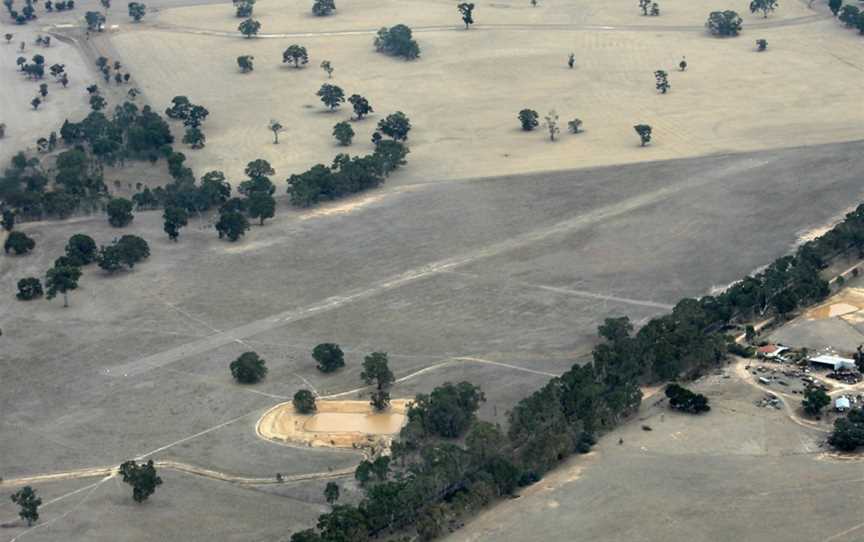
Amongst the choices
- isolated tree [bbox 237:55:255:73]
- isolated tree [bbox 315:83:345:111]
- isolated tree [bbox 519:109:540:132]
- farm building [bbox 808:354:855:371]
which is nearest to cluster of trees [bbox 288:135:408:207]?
isolated tree [bbox 519:109:540:132]

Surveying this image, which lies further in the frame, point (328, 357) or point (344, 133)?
point (344, 133)

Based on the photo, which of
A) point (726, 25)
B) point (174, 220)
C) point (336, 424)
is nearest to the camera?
point (336, 424)

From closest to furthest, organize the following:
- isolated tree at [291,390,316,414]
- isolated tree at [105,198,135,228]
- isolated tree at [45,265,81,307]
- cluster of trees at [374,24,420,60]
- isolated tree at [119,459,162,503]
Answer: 1. isolated tree at [119,459,162,503]
2. isolated tree at [291,390,316,414]
3. isolated tree at [45,265,81,307]
4. isolated tree at [105,198,135,228]
5. cluster of trees at [374,24,420,60]

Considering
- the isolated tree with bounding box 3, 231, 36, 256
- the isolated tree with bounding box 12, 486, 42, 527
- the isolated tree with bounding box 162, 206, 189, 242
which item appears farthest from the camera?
the isolated tree with bounding box 162, 206, 189, 242

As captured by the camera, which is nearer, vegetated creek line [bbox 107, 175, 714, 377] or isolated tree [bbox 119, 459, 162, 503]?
isolated tree [bbox 119, 459, 162, 503]

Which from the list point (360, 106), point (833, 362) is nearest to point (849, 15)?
point (360, 106)

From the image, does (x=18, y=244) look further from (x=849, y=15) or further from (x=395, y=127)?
(x=849, y=15)

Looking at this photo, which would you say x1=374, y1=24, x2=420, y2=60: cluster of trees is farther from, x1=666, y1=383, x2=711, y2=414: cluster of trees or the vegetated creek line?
x1=666, y1=383, x2=711, y2=414: cluster of trees
